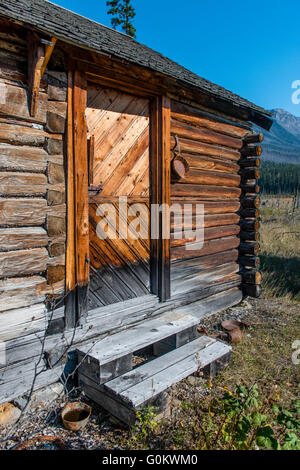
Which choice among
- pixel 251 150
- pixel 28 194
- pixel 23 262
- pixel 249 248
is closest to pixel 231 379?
pixel 23 262

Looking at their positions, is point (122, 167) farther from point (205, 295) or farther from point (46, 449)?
point (46, 449)

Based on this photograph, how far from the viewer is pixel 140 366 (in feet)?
10.4

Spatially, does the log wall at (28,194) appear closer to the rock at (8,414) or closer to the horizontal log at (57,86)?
the horizontal log at (57,86)

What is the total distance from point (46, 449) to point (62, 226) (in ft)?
6.21

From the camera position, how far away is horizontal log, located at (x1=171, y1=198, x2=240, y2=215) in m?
4.73

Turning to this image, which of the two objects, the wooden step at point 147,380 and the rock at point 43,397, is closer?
the wooden step at point 147,380

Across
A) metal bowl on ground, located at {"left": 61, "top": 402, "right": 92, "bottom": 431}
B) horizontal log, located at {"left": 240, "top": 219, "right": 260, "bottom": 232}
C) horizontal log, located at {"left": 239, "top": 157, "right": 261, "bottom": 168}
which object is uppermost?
horizontal log, located at {"left": 239, "top": 157, "right": 261, "bottom": 168}

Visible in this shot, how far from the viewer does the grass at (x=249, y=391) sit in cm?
229

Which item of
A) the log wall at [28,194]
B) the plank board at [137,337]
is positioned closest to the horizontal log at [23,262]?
the log wall at [28,194]

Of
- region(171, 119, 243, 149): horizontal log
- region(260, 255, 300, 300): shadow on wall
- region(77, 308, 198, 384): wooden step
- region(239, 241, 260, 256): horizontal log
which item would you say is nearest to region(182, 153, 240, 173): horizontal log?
region(171, 119, 243, 149): horizontal log

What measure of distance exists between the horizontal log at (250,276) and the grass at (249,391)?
46cm

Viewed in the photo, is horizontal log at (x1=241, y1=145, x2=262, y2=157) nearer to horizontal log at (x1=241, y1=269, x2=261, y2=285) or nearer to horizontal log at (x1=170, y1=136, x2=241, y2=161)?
horizontal log at (x1=170, y1=136, x2=241, y2=161)

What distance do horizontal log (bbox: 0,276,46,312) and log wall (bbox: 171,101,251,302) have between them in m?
2.09

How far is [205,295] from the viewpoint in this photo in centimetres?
530
